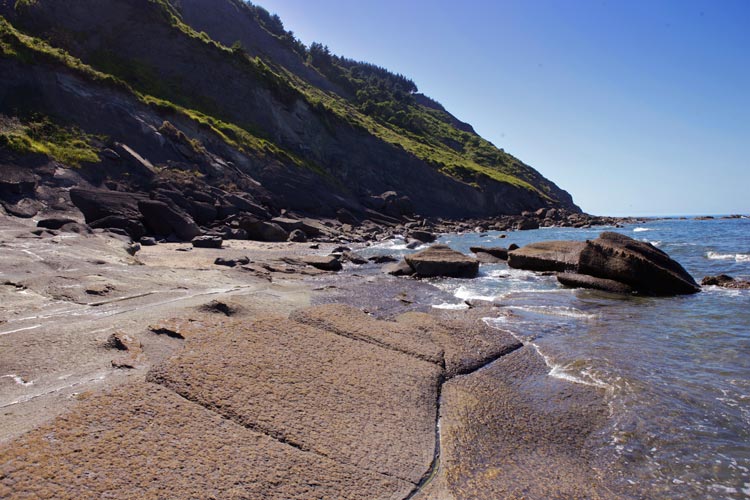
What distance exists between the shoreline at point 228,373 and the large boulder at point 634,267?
741cm

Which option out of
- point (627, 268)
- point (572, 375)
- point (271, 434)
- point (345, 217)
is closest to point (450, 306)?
point (572, 375)

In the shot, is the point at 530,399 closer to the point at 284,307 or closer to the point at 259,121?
the point at 284,307

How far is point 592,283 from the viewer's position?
53.5 ft

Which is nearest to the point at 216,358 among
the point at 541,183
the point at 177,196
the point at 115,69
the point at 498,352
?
the point at 498,352

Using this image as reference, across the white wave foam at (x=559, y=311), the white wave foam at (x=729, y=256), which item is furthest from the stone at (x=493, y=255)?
the white wave foam at (x=559, y=311)

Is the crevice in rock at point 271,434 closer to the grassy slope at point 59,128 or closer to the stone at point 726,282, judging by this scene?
the stone at point 726,282

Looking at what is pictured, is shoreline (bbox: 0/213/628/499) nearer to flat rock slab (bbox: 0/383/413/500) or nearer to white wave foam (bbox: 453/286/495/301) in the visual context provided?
flat rock slab (bbox: 0/383/413/500)

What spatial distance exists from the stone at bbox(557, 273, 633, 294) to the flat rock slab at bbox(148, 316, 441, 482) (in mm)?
11722

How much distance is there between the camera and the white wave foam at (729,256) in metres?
23.9

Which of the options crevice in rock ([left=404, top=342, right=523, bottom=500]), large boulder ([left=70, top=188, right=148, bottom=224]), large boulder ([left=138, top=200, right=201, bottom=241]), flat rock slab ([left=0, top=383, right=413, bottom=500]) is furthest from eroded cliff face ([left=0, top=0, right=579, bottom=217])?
flat rock slab ([left=0, top=383, right=413, bottom=500])

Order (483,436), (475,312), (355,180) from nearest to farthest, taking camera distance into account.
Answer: (483,436)
(475,312)
(355,180)

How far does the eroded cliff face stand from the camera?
33750mm

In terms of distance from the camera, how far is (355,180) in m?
61.7

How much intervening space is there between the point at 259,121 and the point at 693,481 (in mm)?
56648
